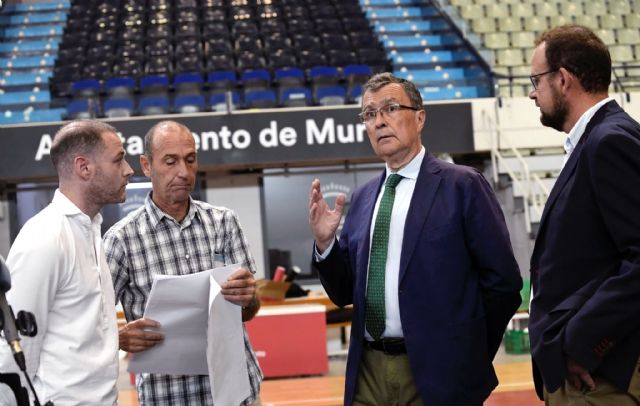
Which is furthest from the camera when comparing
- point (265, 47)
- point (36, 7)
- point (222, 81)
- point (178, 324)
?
point (36, 7)

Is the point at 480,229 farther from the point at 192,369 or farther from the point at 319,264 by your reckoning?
the point at 192,369

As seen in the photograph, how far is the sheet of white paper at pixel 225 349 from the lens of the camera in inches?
93.0

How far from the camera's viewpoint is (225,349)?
7.91 feet

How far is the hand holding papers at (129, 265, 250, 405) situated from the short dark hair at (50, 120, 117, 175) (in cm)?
41

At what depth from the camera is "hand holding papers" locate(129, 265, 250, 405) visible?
7.73 feet

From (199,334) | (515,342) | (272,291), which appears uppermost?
(199,334)

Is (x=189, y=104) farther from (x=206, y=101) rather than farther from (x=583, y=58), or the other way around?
(x=583, y=58)

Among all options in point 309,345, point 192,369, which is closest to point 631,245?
point 192,369

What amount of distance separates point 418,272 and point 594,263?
51 cm

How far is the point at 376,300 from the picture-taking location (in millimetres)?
2389

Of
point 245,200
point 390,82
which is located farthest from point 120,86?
point 390,82

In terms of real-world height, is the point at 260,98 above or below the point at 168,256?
above

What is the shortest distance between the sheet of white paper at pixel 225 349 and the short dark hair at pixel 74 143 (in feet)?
Result: 1.63

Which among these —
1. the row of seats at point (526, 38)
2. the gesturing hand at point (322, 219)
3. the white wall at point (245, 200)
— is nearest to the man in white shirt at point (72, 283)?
the gesturing hand at point (322, 219)
